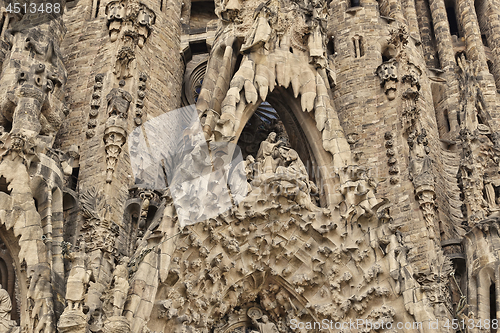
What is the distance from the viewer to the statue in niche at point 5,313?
36.0ft

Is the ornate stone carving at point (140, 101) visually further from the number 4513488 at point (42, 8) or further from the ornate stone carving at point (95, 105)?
the number 4513488 at point (42, 8)

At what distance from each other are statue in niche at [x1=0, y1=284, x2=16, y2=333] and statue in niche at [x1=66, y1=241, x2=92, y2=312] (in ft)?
3.29

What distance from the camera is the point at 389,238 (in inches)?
523

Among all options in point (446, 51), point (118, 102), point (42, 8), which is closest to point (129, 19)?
point (42, 8)

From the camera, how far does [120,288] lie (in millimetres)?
11156

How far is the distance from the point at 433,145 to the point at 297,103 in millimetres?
3820

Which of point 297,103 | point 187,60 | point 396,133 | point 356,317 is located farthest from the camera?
point 187,60

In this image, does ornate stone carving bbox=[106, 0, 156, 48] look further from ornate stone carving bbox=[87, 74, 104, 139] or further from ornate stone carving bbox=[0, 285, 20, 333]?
ornate stone carving bbox=[0, 285, 20, 333]

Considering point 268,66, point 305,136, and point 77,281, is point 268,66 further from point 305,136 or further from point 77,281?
point 77,281

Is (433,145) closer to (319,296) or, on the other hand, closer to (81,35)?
(319,296)

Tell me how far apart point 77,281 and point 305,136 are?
18.9ft

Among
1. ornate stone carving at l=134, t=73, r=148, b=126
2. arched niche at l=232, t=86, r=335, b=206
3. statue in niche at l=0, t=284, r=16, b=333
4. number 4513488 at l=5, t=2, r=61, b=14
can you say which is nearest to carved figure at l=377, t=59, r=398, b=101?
arched niche at l=232, t=86, r=335, b=206

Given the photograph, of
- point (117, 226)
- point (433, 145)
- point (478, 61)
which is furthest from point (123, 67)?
point (478, 61)

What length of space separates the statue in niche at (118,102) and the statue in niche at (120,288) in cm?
427
